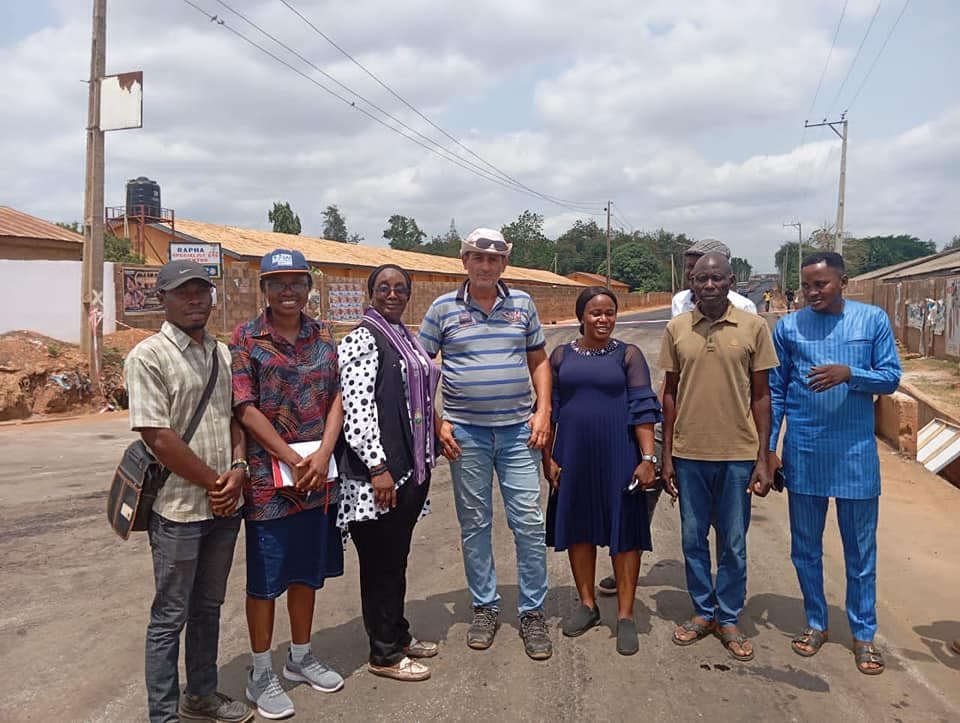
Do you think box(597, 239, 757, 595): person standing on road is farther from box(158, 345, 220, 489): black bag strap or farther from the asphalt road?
box(158, 345, 220, 489): black bag strap

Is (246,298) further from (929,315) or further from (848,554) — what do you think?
(848,554)

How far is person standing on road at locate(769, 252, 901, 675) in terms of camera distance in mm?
3500

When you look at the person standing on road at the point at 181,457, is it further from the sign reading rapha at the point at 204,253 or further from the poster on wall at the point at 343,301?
the poster on wall at the point at 343,301

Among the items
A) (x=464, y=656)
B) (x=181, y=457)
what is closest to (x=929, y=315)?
(x=464, y=656)

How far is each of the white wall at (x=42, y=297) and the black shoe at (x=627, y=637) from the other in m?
14.2

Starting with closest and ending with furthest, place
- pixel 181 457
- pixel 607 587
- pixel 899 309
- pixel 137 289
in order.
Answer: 1. pixel 181 457
2. pixel 607 587
3. pixel 137 289
4. pixel 899 309

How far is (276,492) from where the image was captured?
2980 mm

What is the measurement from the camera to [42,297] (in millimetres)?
15305

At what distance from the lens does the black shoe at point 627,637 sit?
360cm

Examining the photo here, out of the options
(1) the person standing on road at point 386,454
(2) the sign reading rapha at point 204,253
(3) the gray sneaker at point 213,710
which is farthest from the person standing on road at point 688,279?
(2) the sign reading rapha at point 204,253

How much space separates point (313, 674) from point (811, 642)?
241 cm

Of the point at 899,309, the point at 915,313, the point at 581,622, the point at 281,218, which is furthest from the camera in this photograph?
the point at 281,218

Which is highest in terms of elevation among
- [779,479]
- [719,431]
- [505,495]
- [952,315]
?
[952,315]

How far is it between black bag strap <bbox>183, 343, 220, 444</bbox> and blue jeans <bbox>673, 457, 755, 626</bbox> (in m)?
2.28
